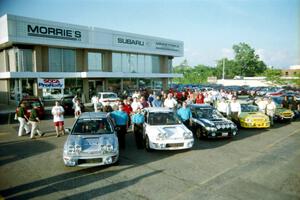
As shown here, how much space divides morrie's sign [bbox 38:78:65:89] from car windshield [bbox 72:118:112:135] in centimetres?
1482

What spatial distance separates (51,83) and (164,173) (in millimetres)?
17991

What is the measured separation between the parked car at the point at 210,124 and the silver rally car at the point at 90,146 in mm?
4261

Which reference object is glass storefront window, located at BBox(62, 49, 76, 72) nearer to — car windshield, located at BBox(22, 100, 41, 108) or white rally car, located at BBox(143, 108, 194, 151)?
car windshield, located at BBox(22, 100, 41, 108)

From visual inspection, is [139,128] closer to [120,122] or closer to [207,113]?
[120,122]

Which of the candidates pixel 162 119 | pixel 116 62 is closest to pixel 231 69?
pixel 116 62

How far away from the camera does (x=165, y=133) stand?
7957 millimetres

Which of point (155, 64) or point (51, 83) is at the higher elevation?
point (155, 64)

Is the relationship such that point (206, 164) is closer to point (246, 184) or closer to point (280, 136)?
point (246, 184)

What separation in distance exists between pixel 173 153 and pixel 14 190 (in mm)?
4878

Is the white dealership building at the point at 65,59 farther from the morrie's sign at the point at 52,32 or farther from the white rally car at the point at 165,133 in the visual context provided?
the white rally car at the point at 165,133

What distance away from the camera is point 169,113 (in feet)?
30.5

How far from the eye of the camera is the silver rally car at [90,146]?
630 centimetres

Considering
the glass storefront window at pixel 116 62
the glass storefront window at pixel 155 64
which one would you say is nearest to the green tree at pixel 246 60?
the glass storefront window at pixel 155 64

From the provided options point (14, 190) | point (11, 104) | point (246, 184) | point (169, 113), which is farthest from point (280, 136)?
point (11, 104)
